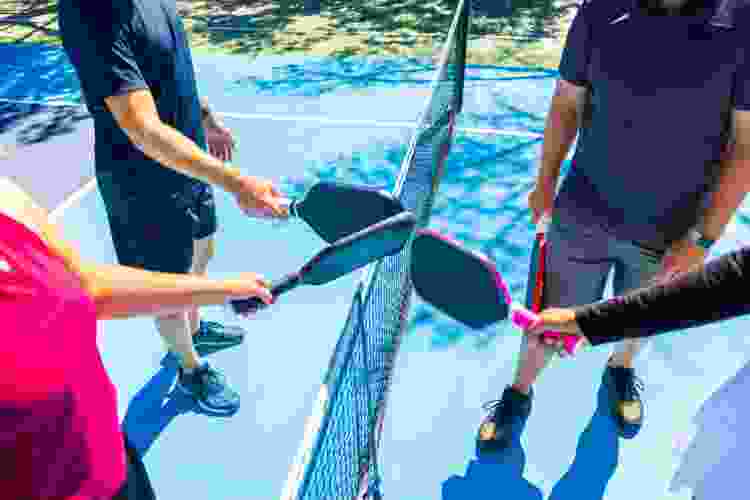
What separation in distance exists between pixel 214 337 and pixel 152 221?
1.22 metres

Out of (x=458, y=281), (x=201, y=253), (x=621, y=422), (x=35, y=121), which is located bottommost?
(x=621, y=422)

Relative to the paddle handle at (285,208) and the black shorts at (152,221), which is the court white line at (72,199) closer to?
the black shorts at (152,221)

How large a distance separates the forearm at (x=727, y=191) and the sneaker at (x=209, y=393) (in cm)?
253

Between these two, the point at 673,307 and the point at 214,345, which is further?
the point at 214,345

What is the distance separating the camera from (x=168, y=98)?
256 cm

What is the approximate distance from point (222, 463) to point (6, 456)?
1.87 metres

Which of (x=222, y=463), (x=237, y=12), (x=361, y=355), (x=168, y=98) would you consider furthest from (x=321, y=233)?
(x=237, y=12)

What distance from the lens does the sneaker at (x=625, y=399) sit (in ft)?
10.5

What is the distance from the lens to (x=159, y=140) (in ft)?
7.62

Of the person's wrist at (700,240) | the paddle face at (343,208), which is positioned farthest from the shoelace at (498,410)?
the paddle face at (343,208)

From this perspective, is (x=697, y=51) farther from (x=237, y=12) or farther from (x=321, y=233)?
(x=237, y=12)

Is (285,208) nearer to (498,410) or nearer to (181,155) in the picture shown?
(181,155)

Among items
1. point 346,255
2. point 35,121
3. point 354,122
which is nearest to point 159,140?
point 346,255

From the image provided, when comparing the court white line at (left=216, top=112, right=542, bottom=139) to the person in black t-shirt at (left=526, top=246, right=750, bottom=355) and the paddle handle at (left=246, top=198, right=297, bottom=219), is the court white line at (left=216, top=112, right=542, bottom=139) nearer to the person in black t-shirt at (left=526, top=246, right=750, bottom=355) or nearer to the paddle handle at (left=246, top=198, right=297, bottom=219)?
the paddle handle at (left=246, top=198, right=297, bottom=219)
